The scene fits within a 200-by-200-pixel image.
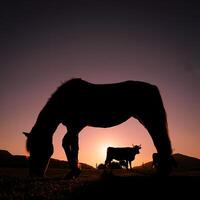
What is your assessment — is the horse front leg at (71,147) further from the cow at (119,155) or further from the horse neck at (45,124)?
the cow at (119,155)

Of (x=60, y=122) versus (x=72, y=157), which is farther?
(x=60, y=122)

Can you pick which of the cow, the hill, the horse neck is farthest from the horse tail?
the cow

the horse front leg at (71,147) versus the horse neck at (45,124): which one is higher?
the horse neck at (45,124)

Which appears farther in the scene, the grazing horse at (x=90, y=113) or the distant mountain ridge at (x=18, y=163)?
the distant mountain ridge at (x=18, y=163)

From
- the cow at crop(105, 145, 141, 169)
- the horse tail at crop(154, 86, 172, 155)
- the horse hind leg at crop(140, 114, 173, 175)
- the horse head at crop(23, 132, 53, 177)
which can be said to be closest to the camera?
the horse hind leg at crop(140, 114, 173, 175)

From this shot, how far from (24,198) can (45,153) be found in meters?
4.94

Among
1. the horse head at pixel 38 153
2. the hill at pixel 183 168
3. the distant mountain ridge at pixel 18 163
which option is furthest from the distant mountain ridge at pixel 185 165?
the horse head at pixel 38 153

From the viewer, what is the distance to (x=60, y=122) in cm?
961

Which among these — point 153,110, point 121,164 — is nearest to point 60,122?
point 153,110

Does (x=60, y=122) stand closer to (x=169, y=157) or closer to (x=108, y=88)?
(x=108, y=88)

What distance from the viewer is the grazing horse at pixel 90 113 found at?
29.3 feet

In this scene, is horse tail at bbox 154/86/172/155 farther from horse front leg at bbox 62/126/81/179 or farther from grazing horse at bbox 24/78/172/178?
horse front leg at bbox 62/126/81/179

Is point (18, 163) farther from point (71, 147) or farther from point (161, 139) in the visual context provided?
point (161, 139)

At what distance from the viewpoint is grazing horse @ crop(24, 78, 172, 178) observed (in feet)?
29.3
